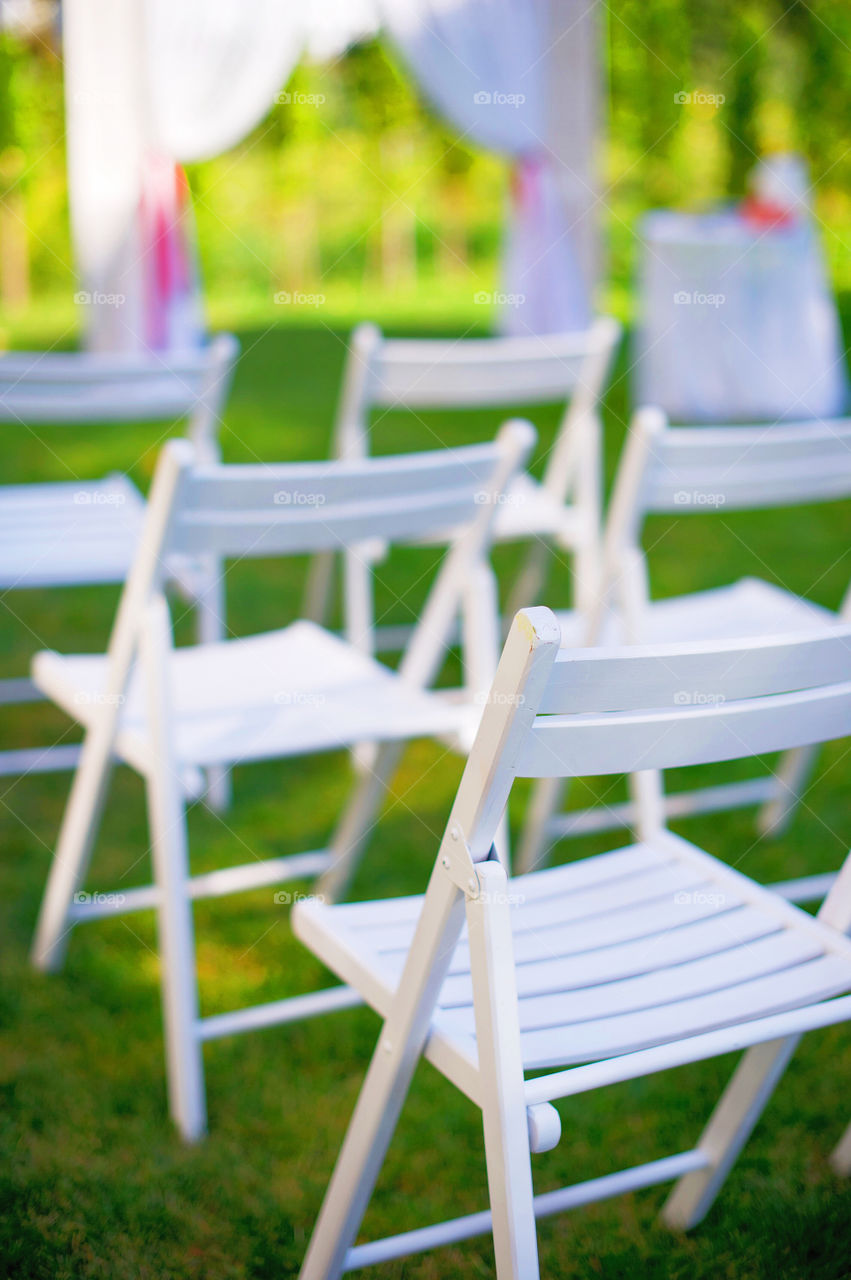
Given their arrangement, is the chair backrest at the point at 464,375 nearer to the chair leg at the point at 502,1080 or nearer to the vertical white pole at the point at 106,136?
the chair leg at the point at 502,1080

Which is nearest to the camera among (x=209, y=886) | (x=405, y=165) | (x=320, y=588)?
(x=209, y=886)

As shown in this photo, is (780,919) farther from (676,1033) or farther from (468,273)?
(468,273)

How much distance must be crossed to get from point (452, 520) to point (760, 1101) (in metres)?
0.89

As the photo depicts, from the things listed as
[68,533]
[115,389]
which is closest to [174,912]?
[68,533]

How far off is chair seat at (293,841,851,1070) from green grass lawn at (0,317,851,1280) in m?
0.42

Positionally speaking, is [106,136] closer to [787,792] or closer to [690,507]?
[690,507]

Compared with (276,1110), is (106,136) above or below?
above

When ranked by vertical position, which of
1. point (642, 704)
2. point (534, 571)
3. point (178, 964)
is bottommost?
point (178, 964)

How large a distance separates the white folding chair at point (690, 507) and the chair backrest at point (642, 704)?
61cm

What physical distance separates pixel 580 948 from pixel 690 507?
1057mm

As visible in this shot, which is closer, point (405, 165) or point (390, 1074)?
point (390, 1074)

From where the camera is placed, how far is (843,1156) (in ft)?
5.41

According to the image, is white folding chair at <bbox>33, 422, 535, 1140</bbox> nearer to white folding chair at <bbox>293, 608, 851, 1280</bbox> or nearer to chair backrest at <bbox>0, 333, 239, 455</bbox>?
white folding chair at <bbox>293, 608, 851, 1280</bbox>

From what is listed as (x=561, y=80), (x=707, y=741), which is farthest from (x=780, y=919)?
(x=561, y=80)
